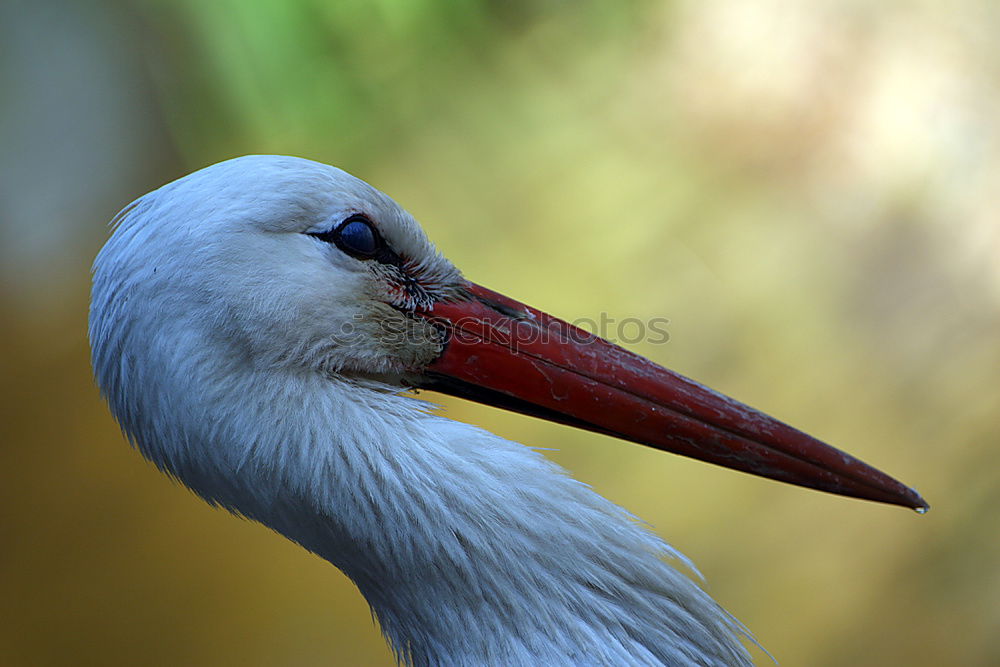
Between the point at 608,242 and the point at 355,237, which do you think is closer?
the point at 355,237

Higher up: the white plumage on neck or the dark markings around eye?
the dark markings around eye


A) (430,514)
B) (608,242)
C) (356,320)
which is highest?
(608,242)

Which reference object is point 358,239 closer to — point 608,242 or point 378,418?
point 378,418

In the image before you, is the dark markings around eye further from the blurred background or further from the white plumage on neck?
the blurred background

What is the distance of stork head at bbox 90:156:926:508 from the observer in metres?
0.56

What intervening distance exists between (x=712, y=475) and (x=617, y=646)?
52.5 inches

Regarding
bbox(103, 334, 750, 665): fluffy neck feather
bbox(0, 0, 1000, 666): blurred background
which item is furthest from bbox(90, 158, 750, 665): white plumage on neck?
bbox(0, 0, 1000, 666): blurred background

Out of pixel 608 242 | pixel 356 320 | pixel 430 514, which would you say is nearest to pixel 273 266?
pixel 356 320

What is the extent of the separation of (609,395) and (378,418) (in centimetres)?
21

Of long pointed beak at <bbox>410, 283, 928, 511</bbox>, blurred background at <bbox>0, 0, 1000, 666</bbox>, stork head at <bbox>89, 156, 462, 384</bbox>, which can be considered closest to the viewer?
stork head at <bbox>89, 156, 462, 384</bbox>

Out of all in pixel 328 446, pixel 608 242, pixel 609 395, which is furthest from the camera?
pixel 608 242

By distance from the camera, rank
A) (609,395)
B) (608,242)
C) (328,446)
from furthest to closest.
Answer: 1. (608,242)
2. (609,395)
3. (328,446)

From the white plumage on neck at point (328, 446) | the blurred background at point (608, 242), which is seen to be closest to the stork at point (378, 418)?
the white plumage on neck at point (328, 446)

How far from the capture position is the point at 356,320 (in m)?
0.63
